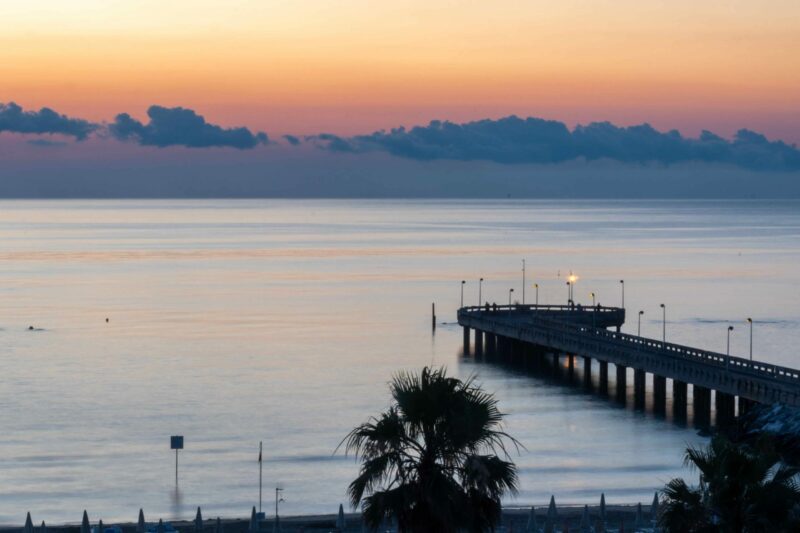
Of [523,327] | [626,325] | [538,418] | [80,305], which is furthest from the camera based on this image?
[80,305]

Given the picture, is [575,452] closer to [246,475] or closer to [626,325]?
[246,475]

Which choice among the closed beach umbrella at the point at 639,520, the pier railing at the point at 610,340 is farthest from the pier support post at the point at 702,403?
the closed beach umbrella at the point at 639,520

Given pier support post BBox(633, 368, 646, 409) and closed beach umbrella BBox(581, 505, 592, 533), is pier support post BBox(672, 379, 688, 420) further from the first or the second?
closed beach umbrella BBox(581, 505, 592, 533)

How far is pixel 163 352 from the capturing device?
98.0 meters

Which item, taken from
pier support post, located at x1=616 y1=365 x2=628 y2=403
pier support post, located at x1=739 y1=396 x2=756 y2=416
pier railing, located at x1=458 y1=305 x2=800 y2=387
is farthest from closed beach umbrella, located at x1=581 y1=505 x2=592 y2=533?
pier support post, located at x1=616 y1=365 x2=628 y2=403

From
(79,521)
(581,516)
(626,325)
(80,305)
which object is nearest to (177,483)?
(79,521)

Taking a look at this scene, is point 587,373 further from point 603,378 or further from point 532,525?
point 532,525

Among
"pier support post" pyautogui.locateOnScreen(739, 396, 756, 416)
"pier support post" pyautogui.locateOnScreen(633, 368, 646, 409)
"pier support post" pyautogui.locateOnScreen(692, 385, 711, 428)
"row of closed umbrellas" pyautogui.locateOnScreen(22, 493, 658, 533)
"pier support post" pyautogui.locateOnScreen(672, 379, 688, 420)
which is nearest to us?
"row of closed umbrellas" pyautogui.locateOnScreen(22, 493, 658, 533)

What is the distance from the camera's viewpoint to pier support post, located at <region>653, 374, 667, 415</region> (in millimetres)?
73188

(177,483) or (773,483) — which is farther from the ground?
(773,483)

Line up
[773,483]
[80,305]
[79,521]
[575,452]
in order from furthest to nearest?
1. [80,305]
2. [575,452]
3. [79,521]
4. [773,483]

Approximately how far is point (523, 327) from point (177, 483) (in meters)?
43.3

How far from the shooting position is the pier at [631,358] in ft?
212

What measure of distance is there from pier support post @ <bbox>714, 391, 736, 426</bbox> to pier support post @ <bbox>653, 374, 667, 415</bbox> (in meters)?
5.30
